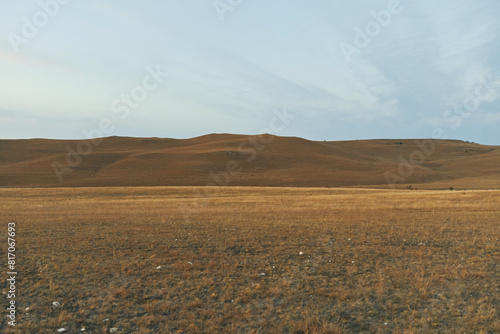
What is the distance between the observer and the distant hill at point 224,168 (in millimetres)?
68188

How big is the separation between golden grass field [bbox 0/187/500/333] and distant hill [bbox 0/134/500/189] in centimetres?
5101

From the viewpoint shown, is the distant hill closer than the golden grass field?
No

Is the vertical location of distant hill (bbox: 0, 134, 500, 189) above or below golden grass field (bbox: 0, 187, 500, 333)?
above

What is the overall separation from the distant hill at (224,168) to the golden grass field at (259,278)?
5101 centimetres

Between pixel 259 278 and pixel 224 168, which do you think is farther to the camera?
pixel 224 168

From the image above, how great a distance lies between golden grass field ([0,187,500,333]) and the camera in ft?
22.4

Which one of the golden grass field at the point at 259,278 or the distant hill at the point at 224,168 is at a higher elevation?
the distant hill at the point at 224,168

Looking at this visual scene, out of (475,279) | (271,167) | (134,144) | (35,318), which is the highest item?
(134,144)

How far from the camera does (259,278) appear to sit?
9.30 metres

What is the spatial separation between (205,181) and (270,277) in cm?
5918

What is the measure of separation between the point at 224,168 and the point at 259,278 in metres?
74.9

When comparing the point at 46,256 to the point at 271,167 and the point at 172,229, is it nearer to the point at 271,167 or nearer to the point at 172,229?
the point at 172,229

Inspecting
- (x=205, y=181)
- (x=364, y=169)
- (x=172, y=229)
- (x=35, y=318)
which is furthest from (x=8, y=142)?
(x=35, y=318)

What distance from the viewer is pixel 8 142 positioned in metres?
120
